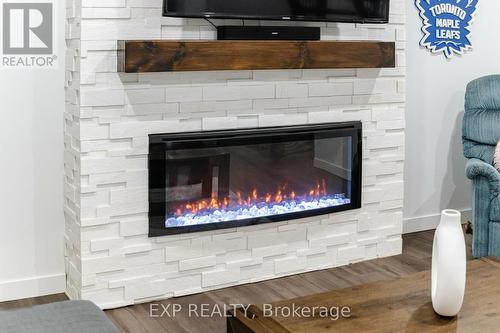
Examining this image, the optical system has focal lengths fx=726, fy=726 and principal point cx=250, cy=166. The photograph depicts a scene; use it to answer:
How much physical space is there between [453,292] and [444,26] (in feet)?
9.25

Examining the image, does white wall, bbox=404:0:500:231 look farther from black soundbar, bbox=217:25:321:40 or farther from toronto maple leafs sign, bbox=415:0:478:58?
black soundbar, bbox=217:25:321:40

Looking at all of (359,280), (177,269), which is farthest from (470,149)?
(177,269)

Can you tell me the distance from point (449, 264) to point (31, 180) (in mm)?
2125

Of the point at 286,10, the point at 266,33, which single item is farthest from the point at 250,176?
the point at 286,10

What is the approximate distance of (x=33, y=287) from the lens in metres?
3.59

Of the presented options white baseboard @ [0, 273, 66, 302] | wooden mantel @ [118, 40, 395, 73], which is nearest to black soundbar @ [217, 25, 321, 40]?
wooden mantel @ [118, 40, 395, 73]

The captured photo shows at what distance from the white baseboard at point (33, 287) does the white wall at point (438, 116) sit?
2.29m

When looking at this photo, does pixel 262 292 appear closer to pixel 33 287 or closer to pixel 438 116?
pixel 33 287

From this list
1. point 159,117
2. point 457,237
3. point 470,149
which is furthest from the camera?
A: point 470,149

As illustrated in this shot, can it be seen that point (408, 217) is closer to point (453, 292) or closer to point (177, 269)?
point (177, 269)

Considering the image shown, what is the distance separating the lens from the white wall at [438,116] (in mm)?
4691

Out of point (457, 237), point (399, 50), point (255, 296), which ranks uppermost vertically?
point (399, 50)

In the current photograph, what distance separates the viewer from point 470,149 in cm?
441

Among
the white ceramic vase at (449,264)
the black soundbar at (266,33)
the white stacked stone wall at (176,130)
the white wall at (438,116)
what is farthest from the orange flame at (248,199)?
the white ceramic vase at (449,264)
